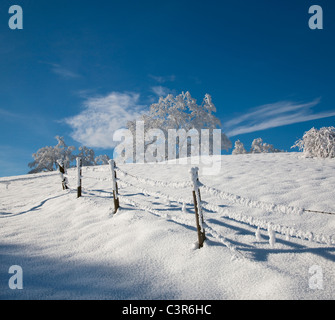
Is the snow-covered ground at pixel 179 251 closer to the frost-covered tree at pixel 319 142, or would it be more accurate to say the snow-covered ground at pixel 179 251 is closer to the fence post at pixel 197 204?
the fence post at pixel 197 204

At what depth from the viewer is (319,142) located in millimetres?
10164

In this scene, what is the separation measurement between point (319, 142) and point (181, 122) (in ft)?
58.6

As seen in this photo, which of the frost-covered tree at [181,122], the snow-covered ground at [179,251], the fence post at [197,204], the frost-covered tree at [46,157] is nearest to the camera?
the snow-covered ground at [179,251]

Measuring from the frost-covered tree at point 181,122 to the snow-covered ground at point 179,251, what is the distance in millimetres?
20629

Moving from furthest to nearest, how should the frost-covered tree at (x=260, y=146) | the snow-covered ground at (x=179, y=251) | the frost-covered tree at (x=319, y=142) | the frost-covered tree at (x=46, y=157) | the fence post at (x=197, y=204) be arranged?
1. the frost-covered tree at (x=260, y=146)
2. the frost-covered tree at (x=46, y=157)
3. the frost-covered tree at (x=319, y=142)
4. the fence post at (x=197, y=204)
5. the snow-covered ground at (x=179, y=251)

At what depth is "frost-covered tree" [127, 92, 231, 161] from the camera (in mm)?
26469

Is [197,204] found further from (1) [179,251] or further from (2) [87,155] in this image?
(2) [87,155]

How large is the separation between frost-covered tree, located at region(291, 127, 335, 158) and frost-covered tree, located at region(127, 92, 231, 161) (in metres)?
16.0

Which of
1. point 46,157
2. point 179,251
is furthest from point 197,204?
point 46,157

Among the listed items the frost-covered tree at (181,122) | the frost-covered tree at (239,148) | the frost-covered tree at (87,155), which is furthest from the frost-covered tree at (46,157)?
the frost-covered tree at (239,148)

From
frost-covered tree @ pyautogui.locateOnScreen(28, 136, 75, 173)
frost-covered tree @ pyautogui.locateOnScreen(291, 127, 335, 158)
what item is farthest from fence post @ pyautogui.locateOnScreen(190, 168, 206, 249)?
frost-covered tree @ pyautogui.locateOnScreen(28, 136, 75, 173)

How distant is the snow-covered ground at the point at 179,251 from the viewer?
9.19 feet

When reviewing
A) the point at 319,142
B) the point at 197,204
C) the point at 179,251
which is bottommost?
the point at 179,251
